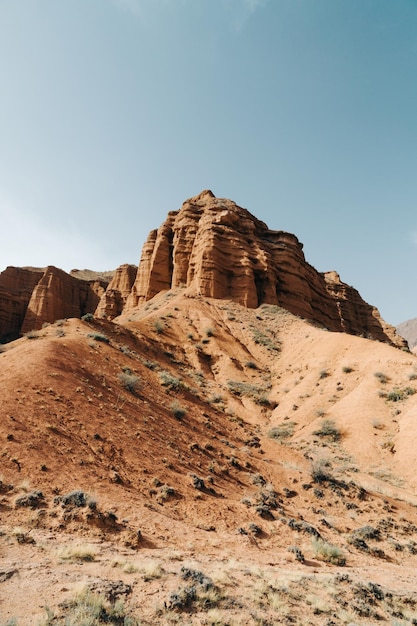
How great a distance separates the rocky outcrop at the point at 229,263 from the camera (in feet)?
151

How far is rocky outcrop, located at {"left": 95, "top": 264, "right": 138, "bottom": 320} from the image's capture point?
6262 cm

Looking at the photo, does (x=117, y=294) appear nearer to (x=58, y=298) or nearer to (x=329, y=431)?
(x=58, y=298)

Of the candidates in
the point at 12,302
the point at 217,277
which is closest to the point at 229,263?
the point at 217,277

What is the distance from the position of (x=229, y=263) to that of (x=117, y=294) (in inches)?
1068

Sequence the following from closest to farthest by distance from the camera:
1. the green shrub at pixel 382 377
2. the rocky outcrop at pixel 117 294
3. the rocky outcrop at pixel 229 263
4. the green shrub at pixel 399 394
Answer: the green shrub at pixel 399 394
the green shrub at pixel 382 377
the rocky outcrop at pixel 229 263
the rocky outcrop at pixel 117 294

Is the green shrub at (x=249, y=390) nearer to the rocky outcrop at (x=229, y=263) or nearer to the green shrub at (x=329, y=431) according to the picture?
the green shrub at (x=329, y=431)

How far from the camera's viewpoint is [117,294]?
64812 millimetres

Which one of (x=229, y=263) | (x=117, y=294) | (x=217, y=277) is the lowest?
(x=117, y=294)

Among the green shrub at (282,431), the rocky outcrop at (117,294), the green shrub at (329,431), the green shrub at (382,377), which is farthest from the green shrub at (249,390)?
the rocky outcrop at (117,294)

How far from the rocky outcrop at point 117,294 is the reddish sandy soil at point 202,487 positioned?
114 ft

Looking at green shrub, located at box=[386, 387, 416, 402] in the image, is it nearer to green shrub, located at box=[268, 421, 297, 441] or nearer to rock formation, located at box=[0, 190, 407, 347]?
green shrub, located at box=[268, 421, 297, 441]

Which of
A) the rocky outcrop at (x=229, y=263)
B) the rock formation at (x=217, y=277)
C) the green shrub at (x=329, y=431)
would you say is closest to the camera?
the green shrub at (x=329, y=431)

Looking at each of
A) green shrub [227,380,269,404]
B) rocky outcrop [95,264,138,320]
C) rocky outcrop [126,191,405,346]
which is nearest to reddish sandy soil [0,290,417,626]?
green shrub [227,380,269,404]

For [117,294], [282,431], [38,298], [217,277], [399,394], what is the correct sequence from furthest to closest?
[38,298]
[117,294]
[217,277]
[282,431]
[399,394]
